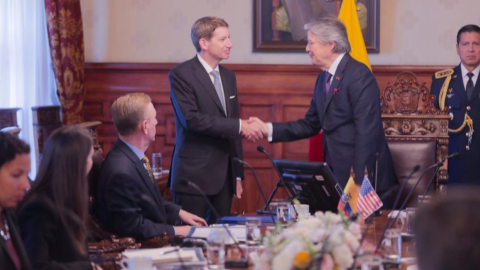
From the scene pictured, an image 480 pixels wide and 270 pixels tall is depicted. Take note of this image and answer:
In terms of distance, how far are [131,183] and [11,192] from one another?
0.98 m

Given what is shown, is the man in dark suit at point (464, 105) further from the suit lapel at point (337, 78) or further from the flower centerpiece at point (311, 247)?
the flower centerpiece at point (311, 247)

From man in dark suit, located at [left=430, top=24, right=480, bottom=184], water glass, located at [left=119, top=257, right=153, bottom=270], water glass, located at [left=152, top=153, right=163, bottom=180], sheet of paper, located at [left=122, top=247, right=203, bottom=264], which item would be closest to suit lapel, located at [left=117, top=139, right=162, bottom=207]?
sheet of paper, located at [left=122, top=247, right=203, bottom=264]

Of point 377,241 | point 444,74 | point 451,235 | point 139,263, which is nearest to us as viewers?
point 451,235

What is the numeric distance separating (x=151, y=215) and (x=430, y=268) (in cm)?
250

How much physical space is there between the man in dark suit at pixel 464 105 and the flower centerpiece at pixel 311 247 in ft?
11.5

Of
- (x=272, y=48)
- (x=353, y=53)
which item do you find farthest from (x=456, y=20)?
(x=272, y=48)

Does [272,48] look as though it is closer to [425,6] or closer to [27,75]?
[425,6]

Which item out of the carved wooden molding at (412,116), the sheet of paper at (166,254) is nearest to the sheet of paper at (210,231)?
the sheet of paper at (166,254)

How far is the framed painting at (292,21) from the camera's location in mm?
6602

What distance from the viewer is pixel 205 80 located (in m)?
4.78

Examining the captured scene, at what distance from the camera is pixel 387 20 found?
21.8ft

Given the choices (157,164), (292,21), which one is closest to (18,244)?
(157,164)

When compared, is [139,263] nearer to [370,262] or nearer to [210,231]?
[210,231]

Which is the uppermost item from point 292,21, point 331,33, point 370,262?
point 292,21
